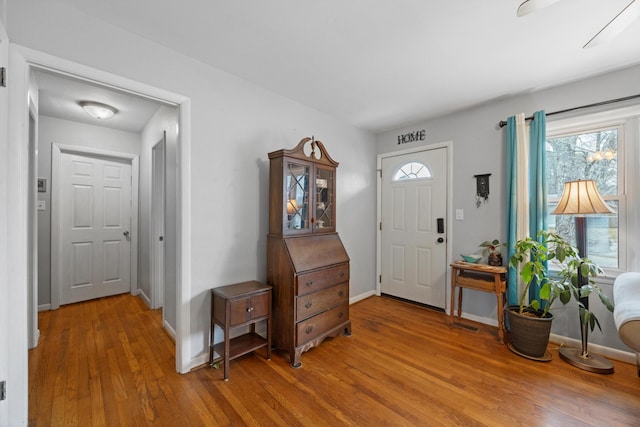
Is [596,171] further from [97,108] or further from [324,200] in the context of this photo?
[97,108]

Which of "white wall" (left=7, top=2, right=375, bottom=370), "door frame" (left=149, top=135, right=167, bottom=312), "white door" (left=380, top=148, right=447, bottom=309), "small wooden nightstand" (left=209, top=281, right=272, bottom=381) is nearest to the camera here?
"white wall" (left=7, top=2, right=375, bottom=370)

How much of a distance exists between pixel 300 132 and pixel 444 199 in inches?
76.0

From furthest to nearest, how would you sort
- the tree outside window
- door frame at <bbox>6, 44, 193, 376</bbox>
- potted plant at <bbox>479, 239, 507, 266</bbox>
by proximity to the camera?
potted plant at <bbox>479, 239, 507, 266</bbox> < the tree outside window < door frame at <bbox>6, 44, 193, 376</bbox>

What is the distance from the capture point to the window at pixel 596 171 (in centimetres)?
224

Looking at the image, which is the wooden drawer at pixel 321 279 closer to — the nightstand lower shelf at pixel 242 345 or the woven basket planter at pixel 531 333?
the nightstand lower shelf at pixel 242 345

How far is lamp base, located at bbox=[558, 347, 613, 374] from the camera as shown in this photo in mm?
2002

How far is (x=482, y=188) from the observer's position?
9.58 ft

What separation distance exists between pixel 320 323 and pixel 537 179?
2.44 metres

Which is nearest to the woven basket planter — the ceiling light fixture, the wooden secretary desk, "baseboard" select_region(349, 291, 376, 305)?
the wooden secretary desk

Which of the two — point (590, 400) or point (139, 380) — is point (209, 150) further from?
point (590, 400)

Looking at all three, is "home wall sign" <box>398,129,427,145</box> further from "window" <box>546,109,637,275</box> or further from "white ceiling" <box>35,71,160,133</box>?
"white ceiling" <box>35,71,160,133</box>

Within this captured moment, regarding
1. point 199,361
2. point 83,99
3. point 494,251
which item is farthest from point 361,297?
point 83,99

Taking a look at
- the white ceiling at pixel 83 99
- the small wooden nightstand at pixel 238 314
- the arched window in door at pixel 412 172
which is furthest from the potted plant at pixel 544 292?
the white ceiling at pixel 83 99

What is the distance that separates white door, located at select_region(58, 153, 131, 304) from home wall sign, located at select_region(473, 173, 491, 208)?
471cm
